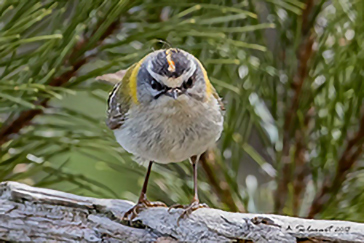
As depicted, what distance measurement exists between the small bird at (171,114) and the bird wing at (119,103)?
0.02 m

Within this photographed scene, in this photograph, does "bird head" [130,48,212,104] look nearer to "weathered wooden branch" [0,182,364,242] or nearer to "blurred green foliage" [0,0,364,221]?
"blurred green foliage" [0,0,364,221]

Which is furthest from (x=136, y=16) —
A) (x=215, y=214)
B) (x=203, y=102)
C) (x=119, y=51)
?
(x=215, y=214)

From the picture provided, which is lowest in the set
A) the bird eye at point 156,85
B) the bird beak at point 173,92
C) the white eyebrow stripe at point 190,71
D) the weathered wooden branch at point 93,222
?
the weathered wooden branch at point 93,222

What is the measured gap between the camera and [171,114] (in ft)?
2.82

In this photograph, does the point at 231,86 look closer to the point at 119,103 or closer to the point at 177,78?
the point at 177,78

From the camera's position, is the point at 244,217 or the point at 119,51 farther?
the point at 119,51

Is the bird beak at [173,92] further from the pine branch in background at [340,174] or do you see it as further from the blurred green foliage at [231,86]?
the pine branch in background at [340,174]

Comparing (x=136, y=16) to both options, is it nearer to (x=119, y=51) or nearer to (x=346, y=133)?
(x=119, y=51)

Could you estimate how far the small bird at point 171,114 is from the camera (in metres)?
0.84

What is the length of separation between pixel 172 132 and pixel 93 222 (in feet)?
0.66

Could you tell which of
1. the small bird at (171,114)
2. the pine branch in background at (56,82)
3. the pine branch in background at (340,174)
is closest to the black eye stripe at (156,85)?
the small bird at (171,114)

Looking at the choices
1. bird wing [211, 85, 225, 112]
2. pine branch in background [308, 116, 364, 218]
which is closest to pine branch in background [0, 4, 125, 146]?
bird wing [211, 85, 225, 112]

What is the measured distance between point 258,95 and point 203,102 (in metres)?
0.09

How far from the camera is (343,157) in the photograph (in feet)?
2.75
